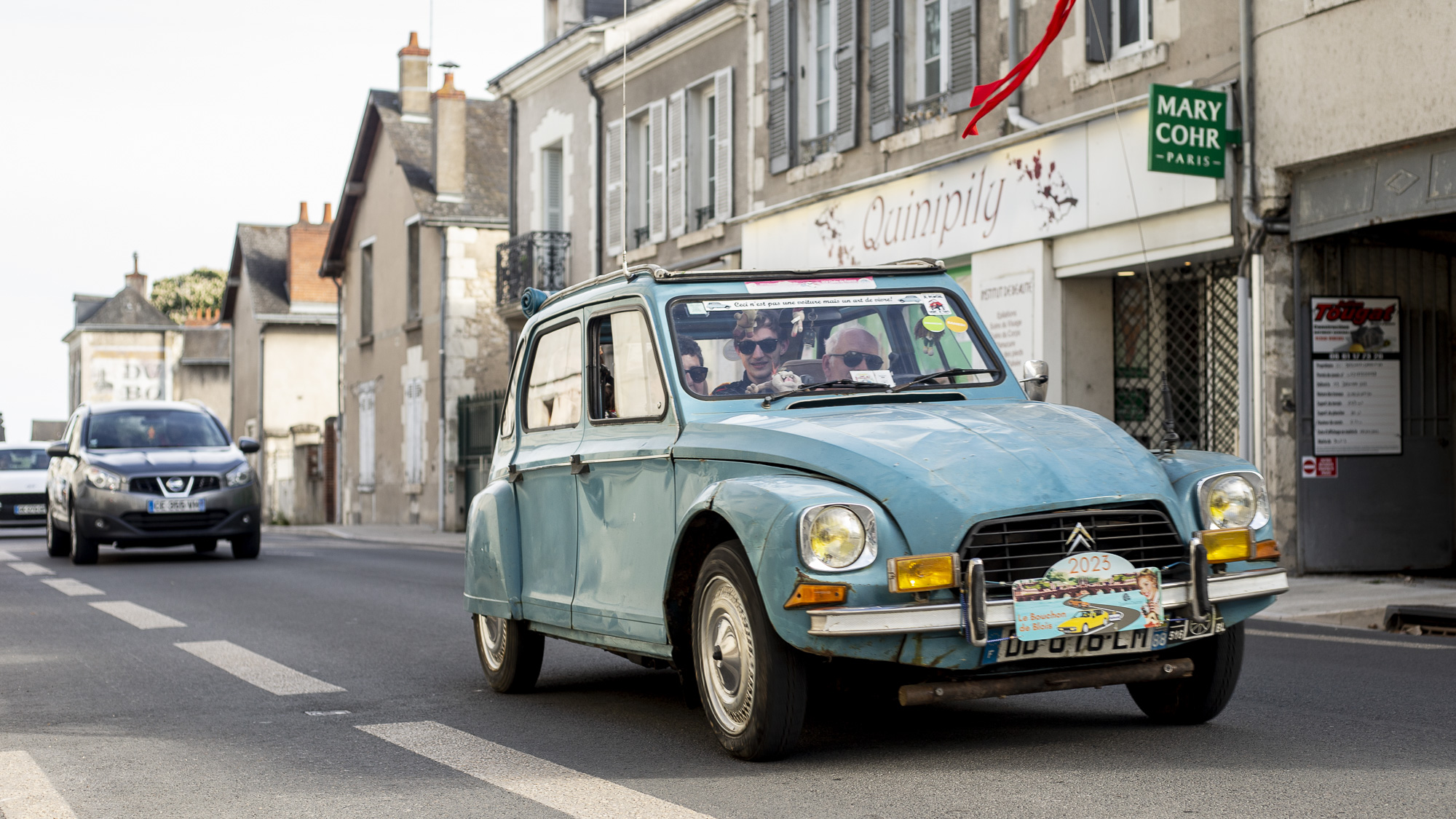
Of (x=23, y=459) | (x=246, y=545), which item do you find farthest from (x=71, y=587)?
(x=23, y=459)

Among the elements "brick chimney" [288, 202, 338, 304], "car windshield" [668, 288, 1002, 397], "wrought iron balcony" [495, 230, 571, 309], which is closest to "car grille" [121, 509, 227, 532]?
"wrought iron balcony" [495, 230, 571, 309]

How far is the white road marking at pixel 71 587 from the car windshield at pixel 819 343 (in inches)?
354

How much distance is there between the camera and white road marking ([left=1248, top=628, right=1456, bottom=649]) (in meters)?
9.28

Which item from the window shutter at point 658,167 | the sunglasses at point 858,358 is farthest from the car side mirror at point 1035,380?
the window shutter at point 658,167

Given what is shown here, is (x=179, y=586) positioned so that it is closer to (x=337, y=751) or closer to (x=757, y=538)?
(x=337, y=751)

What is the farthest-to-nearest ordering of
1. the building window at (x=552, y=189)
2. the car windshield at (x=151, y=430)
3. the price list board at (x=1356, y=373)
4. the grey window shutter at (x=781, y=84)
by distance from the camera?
the building window at (x=552, y=189)
the grey window shutter at (x=781, y=84)
the car windshield at (x=151, y=430)
the price list board at (x=1356, y=373)

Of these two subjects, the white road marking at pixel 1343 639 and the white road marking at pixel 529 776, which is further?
the white road marking at pixel 1343 639

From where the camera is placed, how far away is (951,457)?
5.60 metres

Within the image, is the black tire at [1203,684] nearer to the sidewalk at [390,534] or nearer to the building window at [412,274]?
the sidewalk at [390,534]

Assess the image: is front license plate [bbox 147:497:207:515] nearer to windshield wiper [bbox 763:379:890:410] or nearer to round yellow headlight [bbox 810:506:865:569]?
windshield wiper [bbox 763:379:890:410]

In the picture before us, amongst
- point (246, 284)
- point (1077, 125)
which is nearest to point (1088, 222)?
point (1077, 125)

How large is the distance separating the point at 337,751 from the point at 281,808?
3.42 ft

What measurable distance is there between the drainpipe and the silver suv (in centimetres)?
853

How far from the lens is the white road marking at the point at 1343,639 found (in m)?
9.28
